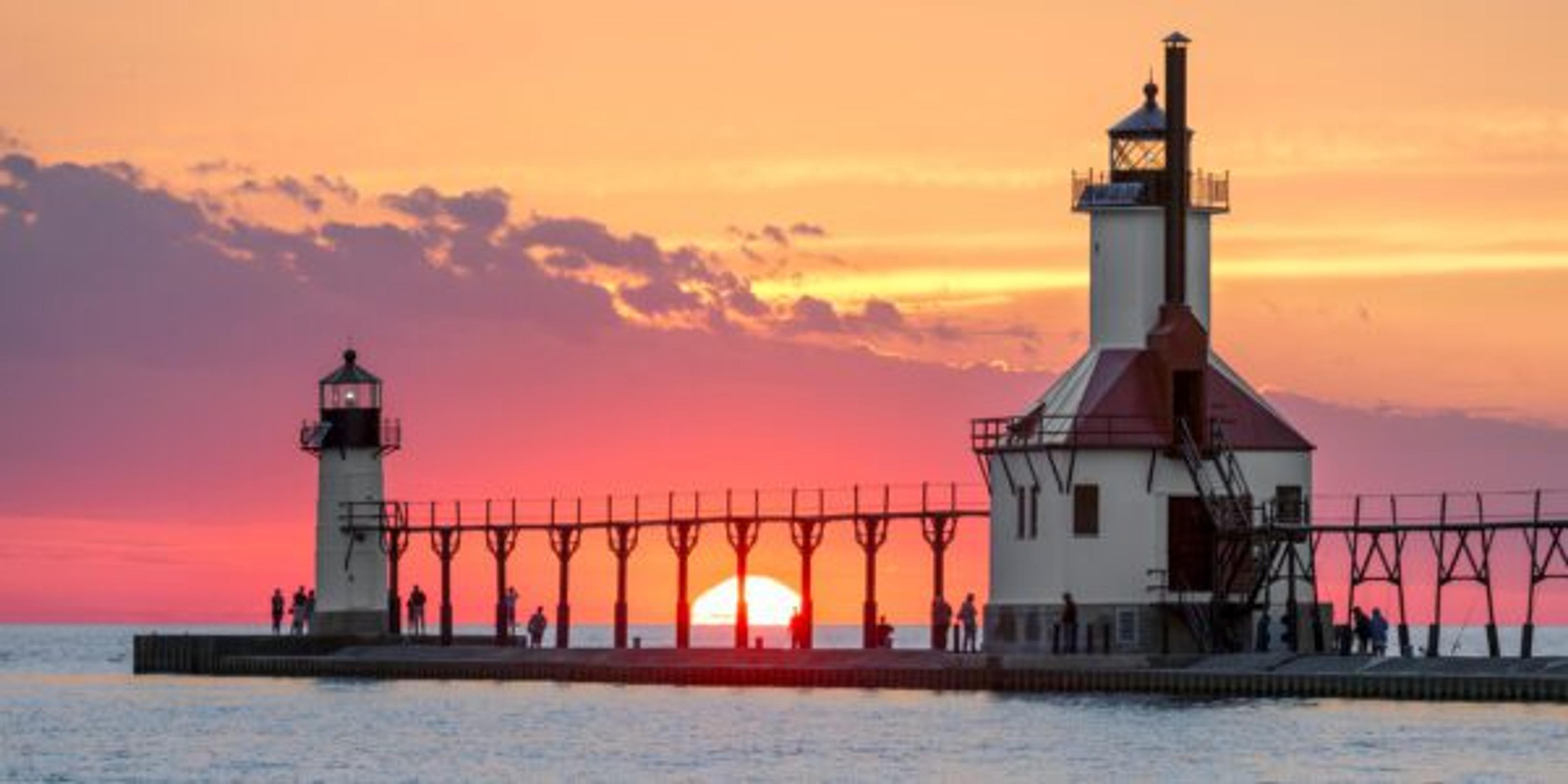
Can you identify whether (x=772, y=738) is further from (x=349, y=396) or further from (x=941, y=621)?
(x=349, y=396)

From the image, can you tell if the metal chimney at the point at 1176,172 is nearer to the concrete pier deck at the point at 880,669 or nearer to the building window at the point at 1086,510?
the building window at the point at 1086,510

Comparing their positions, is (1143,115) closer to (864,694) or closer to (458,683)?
(864,694)

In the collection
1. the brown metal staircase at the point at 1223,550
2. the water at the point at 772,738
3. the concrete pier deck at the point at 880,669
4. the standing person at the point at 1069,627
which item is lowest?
the water at the point at 772,738

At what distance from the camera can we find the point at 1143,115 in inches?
3976

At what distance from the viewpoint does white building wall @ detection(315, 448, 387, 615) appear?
114m

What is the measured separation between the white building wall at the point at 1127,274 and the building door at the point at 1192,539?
14.6 feet

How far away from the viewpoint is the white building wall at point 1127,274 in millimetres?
99000

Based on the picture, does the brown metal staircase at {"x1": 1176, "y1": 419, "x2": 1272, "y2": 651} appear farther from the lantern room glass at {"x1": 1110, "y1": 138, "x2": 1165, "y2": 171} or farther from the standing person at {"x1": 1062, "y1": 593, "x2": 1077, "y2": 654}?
the lantern room glass at {"x1": 1110, "y1": 138, "x2": 1165, "y2": 171}

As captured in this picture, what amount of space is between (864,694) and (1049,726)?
1766 centimetres

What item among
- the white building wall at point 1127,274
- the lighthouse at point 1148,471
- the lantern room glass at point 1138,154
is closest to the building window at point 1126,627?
the lighthouse at point 1148,471

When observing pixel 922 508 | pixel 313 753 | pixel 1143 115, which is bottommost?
pixel 313 753

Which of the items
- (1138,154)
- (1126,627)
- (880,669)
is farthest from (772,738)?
(1138,154)

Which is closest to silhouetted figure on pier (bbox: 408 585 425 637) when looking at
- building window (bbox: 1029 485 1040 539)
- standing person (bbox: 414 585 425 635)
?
standing person (bbox: 414 585 425 635)

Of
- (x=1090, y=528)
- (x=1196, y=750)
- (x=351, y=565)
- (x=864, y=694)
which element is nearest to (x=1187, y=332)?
(x=1090, y=528)
